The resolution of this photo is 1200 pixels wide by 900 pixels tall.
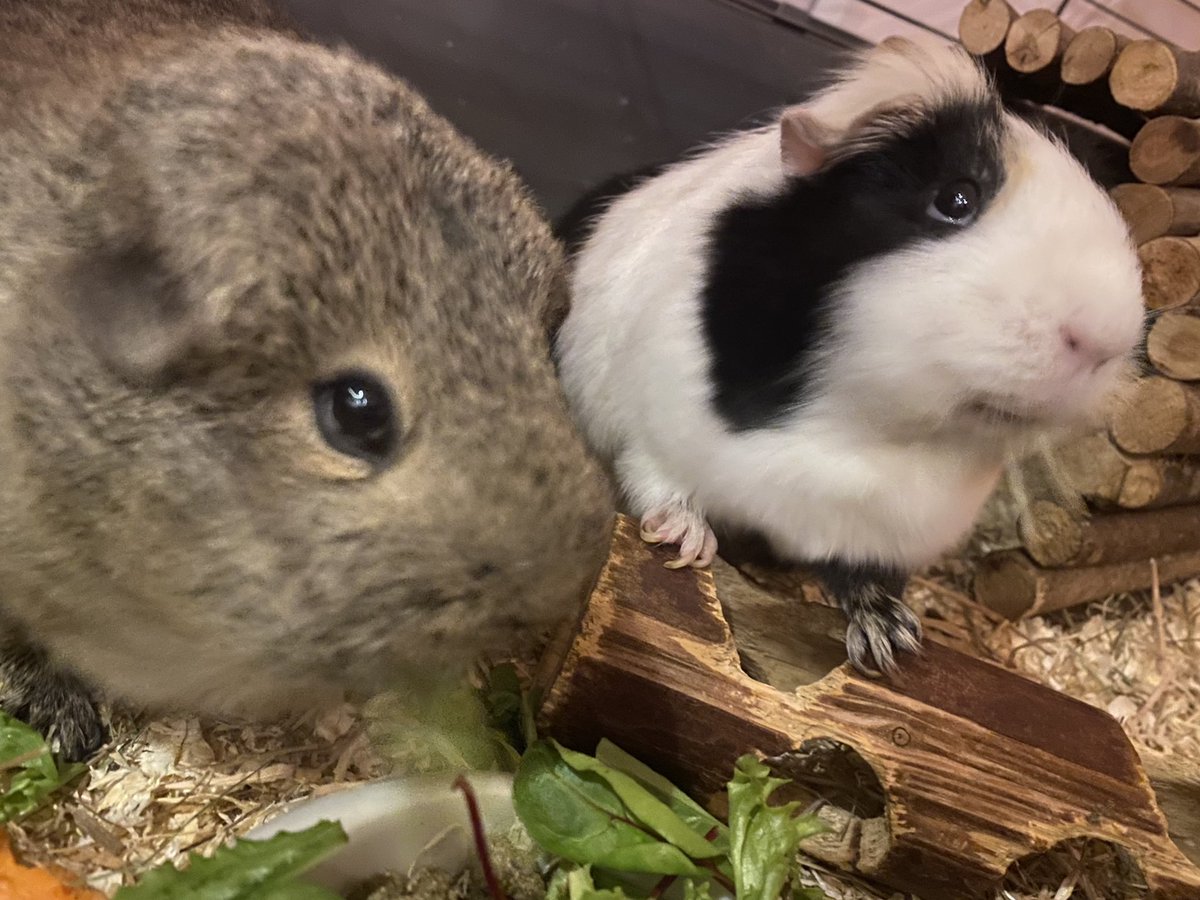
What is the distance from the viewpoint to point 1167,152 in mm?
1866

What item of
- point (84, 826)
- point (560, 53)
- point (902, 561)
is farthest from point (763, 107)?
point (84, 826)

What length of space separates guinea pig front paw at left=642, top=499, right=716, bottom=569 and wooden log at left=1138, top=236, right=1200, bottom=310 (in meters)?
1.00

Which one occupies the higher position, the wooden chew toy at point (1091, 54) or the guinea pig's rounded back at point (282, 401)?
the wooden chew toy at point (1091, 54)

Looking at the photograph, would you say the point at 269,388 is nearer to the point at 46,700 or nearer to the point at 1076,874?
the point at 46,700

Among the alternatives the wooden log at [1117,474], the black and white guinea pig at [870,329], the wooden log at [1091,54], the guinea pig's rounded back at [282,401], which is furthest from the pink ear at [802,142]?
the wooden log at [1117,474]

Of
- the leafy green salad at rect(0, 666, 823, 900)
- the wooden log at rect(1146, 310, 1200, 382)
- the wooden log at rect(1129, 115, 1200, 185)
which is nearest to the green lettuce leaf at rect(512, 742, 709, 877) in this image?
the leafy green salad at rect(0, 666, 823, 900)

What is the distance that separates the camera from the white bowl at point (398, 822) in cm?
115

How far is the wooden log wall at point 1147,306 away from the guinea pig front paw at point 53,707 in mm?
1812

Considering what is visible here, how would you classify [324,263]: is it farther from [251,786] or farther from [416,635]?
[251,786]

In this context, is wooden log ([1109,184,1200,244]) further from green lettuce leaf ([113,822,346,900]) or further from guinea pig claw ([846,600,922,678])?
green lettuce leaf ([113,822,346,900])

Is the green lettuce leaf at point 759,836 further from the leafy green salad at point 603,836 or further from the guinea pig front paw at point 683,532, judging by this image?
the guinea pig front paw at point 683,532

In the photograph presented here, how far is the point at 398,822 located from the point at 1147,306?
1.68m

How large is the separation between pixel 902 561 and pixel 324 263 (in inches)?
39.8

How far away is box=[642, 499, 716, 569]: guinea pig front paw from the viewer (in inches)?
55.4
